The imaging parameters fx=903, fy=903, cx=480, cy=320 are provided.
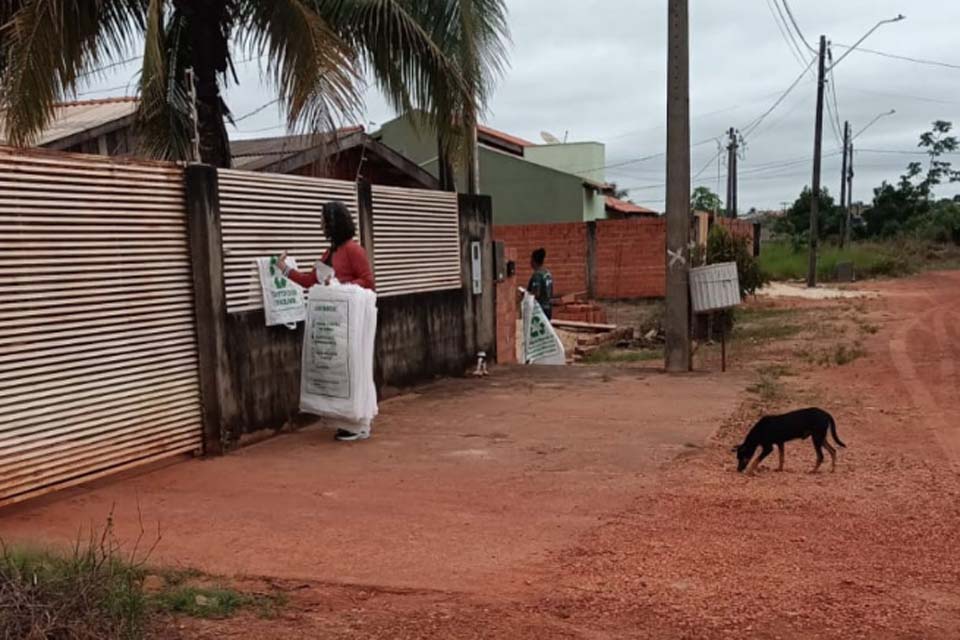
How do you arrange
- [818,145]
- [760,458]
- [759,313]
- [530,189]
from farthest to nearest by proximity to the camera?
[530,189] < [818,145] < [759,313] < [760,458]

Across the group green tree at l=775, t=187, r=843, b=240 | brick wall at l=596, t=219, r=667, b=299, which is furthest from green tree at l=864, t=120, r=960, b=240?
brick wall at l=596, t=219, r=667, b=299

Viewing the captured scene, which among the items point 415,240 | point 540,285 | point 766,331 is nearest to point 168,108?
point 415,240

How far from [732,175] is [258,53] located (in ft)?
130

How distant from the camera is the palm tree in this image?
7219mm

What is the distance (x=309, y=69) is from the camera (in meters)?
7.85

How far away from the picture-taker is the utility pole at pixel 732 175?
1738 inches

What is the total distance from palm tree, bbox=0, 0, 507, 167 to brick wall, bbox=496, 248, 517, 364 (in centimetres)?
365

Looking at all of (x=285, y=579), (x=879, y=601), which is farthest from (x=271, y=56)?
(x=879, y=601)

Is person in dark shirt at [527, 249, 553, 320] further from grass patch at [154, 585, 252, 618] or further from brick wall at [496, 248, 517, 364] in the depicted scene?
grass patch at [154, 585, 252, 618]

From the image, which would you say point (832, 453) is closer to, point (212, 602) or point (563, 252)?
point (212, 602)

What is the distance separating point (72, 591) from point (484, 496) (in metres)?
2.95

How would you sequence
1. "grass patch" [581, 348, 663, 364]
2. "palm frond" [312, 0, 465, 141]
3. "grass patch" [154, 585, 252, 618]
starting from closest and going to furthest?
1. "grass patch" [154, 585, 252, 618]
2. "palm frond" [312, 0, 465, 141]
3. "grass patch" [581, 348, 663, 364]

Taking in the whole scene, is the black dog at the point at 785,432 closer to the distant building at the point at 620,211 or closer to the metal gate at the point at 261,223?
the metal gate at the point at 261,223

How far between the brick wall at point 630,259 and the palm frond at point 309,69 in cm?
1875
